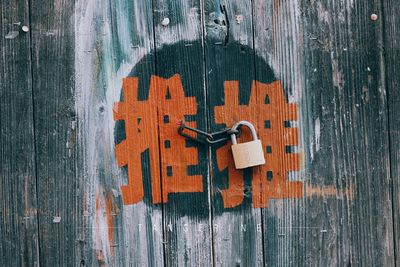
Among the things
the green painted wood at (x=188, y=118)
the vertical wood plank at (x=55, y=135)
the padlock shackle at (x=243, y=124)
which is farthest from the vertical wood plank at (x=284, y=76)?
the vertical wood plank at (x=55, y=135)

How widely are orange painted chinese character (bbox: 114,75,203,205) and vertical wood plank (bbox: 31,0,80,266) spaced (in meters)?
0.13

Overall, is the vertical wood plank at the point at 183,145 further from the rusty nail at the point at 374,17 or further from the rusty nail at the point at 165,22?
the rusty nail at the point at 374,17

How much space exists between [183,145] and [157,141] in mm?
63

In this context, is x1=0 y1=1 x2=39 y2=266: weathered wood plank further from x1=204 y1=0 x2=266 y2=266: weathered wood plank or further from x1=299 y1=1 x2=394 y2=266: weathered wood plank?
x1=299 y1=1 x2=394 y2=266: weathered wood plank

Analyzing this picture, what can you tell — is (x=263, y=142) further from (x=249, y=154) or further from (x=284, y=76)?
(x=284, y=76)

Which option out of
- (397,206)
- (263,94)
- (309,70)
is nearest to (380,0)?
(309,70)

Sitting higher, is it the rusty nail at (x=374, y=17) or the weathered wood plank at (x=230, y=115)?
the rusty nail at (x=374, y=17)

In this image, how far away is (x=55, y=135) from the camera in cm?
185

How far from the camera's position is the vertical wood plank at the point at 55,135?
1.84 meters

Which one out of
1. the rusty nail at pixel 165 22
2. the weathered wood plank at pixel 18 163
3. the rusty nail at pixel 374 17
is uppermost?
the rusty nail at pixel 165 22

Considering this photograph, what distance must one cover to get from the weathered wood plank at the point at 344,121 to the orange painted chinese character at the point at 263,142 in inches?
2.9

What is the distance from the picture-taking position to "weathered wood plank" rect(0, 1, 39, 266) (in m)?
1.84

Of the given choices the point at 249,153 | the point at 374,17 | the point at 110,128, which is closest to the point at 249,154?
the point at 249,153

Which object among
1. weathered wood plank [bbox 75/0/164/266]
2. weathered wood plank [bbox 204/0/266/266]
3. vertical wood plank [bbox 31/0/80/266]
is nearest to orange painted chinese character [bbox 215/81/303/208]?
weathered wood plank [bbox 204/0/266/266]
